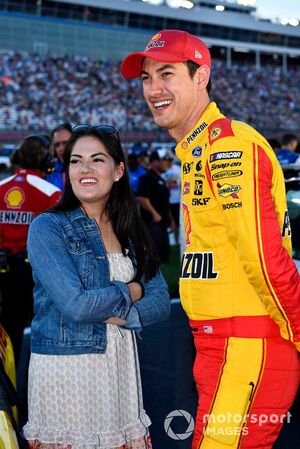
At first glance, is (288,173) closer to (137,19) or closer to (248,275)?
(248,275)

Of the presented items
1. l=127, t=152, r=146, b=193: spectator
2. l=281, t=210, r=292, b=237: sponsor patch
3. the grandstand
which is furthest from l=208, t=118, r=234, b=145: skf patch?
the grandstand

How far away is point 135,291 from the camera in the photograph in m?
2.48

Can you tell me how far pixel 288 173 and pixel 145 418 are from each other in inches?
116

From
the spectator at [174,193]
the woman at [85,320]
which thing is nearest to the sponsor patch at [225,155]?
the woman at [85,320]

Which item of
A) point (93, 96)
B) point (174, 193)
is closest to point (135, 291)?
point (174, 193)

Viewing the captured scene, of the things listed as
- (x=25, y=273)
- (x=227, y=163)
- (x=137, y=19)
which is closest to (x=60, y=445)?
(x=227, y=163)

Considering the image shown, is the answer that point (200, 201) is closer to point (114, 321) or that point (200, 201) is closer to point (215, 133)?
point (215, 133)

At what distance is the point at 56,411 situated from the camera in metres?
2.33

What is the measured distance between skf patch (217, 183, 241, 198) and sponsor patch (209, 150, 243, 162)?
0.09 m

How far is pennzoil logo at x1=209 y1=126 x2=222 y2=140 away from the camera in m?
2.05

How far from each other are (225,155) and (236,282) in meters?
0.43

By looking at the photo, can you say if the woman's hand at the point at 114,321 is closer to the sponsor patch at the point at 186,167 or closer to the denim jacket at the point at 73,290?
Result: the denim jacket at the point at 73,290

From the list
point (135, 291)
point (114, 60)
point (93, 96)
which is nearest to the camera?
point (135, 291)

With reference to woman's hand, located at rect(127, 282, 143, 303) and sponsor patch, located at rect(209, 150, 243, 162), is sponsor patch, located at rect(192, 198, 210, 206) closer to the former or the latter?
sponsor patch, located at rect(209, 150, 243, 162)
